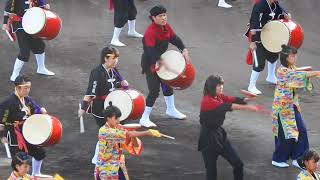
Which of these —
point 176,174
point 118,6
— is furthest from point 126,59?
point 176,174

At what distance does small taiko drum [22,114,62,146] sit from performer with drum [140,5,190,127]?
2.71 m

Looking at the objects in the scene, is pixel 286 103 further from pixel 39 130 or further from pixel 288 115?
pixel 39 130

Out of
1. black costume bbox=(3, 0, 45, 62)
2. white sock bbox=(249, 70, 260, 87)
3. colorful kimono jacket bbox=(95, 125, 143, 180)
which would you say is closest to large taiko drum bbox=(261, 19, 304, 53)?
white sock bbox=(249, 70, 260, 87)

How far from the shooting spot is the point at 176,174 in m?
11.6

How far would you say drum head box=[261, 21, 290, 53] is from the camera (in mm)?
13867

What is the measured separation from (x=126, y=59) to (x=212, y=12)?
11.5 feet

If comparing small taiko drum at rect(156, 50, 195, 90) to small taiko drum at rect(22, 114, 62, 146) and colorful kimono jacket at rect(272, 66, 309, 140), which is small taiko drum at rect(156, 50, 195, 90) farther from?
small taiko drum at rect(22, 114, 62, 146)

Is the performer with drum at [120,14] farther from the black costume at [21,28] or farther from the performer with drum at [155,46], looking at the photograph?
the performer with drum at [155,46]

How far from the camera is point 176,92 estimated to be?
15156mm

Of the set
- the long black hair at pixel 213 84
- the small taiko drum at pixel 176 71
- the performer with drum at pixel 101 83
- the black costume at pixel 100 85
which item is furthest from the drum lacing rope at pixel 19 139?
the small taiko drum at pixel 176 71

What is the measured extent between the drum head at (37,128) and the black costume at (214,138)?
1955 millimetres

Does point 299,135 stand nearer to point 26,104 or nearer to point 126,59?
point 26,104

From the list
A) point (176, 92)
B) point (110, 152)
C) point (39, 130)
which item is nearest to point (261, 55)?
point (176, 92)

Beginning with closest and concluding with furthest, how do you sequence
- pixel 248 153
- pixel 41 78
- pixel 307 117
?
pixel 248 153 → pixel 307 117 → pixel 41 78
